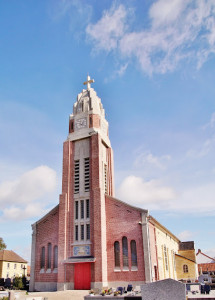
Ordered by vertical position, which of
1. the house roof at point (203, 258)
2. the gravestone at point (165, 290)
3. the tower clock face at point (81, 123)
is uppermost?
the tower clock face at point (81, 123)

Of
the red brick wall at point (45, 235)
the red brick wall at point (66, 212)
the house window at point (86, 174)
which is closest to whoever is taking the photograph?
the red brick wall at point (66, 212)

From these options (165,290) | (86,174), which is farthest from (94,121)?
(165,290)

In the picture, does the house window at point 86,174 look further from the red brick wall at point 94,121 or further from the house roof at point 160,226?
the house roof at point 160,226

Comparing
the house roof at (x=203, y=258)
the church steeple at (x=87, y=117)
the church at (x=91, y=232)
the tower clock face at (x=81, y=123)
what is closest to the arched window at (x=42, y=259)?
the church at (x=91, y=232)

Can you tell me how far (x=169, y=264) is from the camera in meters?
36.1

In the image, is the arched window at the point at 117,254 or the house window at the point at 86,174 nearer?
the arched window at the point at 117,254

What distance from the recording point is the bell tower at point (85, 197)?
87.5 ft

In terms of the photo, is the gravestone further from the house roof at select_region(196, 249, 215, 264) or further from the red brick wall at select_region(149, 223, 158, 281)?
the house roof at select_region(196, 249, 215, 264)

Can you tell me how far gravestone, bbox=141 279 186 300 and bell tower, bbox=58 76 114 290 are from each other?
50.8 feet

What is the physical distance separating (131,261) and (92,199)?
6.99 meters

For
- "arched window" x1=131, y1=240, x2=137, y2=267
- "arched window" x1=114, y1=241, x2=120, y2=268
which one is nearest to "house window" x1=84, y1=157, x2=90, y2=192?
"arched window" x1=114, y1=241, x2=120, y2=268

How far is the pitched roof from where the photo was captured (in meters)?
55.2

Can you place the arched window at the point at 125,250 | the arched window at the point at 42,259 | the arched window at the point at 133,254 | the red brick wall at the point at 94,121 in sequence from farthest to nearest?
the red brick wall at the point at 94,121 → the arched window at the point at 42,259 → the arched window at the point at 125,250 → the arched window at the point at 133,254

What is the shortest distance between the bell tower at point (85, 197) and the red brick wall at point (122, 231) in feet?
2.01
